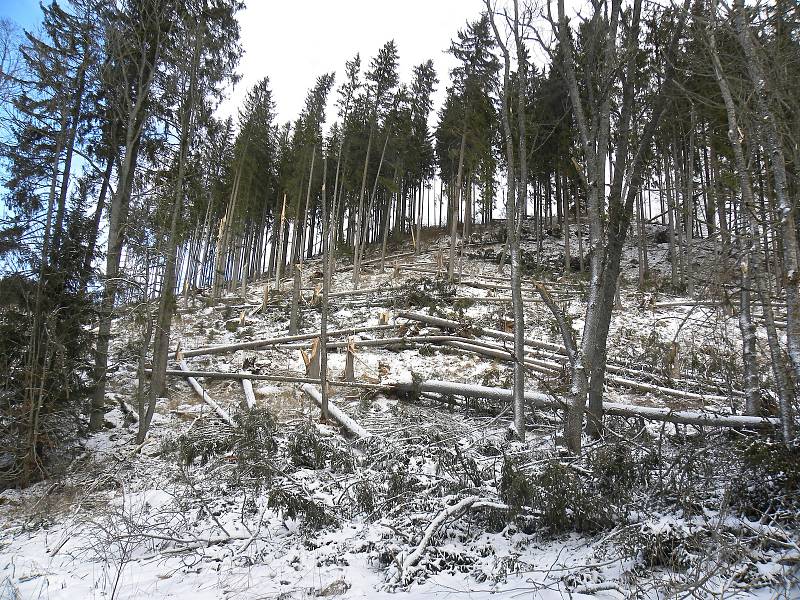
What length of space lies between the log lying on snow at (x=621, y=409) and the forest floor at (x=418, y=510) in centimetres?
26

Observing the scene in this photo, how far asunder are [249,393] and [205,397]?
1.16 meters

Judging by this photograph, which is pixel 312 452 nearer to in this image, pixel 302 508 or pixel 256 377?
pixel 302 508

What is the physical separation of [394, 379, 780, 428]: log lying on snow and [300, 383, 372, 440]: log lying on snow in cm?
165

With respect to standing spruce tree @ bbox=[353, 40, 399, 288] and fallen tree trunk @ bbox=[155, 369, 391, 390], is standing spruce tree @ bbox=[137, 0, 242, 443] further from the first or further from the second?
standing spruce tree @ bbox=[353, 40, 399, 288]

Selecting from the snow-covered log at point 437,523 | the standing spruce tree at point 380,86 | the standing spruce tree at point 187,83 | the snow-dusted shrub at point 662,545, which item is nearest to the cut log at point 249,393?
the standing spruce tree at point 187,83

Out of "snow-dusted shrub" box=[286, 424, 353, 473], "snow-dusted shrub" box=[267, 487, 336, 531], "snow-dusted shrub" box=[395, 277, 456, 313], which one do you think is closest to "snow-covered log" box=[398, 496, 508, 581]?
"snow-dusted shrub" box=[267, 487, 336, 531]

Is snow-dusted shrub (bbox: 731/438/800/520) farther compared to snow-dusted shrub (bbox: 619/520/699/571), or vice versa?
snow-dusted shrub (bbox: 731/438/800/520)

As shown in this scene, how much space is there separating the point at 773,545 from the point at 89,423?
11.3 meters

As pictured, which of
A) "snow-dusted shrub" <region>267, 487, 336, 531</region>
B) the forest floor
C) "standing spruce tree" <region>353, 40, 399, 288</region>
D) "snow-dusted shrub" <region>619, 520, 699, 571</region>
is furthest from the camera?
"standing spruce tree" <region>353, 40, 399, 288</region>

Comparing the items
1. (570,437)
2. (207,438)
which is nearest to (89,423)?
(207,438)

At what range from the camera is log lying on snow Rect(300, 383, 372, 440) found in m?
8.15

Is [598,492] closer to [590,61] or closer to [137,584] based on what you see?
[137,584]

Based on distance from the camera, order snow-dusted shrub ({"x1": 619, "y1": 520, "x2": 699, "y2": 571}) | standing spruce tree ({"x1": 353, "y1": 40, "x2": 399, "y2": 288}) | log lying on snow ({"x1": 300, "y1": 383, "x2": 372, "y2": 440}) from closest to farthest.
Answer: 1. snow-dusted shrub ({"x1": 619, "y1": 520, "x2": 699, "y2": 571})
2. log lying on snow ({"x1": 300, "y1": 383, "x2": 372, "y2": 440})
3. standing spruce tree ({"x1": 353, "y1": 40, "x2": 399, "y2": 288})

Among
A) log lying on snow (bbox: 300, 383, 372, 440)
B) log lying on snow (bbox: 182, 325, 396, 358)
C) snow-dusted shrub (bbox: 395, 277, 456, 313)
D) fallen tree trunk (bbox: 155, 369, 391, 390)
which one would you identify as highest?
snow-dusted shrub (bbox: 395, 277, 456, 313)
